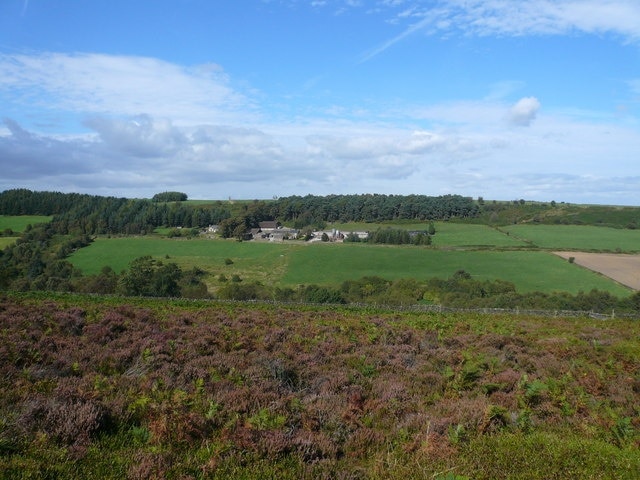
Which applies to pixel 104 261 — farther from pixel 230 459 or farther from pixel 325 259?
pixel 230 459

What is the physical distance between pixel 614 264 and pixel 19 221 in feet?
443

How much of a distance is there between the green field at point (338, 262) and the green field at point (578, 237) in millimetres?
15501

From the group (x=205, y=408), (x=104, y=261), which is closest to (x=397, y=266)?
(x=104, y=261)

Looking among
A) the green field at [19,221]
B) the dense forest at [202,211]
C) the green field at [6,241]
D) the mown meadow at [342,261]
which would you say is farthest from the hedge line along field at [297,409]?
the green field at [19,221]

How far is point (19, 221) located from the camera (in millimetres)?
117688

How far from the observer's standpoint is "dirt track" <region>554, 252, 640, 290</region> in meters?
66.7

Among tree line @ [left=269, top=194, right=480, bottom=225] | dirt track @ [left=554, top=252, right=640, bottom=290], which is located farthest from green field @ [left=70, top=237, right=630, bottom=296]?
tree line @ [left=269, top=194, right=480, bottom=225]

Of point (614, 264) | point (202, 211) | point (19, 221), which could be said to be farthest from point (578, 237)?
point (19, 221)

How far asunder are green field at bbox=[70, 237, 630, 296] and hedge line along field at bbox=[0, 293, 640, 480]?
57.4 metres

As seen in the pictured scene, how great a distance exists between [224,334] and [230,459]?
8.59 meters

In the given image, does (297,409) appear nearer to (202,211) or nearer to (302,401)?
(302,401)

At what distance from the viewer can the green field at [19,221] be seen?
11036cm

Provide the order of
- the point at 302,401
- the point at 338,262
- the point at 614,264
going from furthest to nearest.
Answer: the point at 338,262 → the point at 614,264 → the point at 302,401

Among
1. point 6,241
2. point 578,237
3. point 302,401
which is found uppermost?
point 302,401
